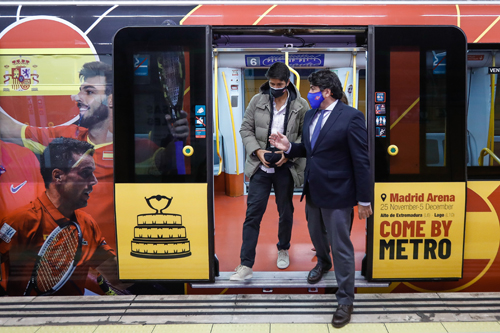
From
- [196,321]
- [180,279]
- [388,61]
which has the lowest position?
[196,321]

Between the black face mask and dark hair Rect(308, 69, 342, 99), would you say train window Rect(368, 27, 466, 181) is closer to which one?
dark hair Rect(308, 69, 342, 99)

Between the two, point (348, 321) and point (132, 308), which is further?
point (132, 308)

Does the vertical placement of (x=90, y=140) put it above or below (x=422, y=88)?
below

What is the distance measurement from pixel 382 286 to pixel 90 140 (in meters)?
2.56

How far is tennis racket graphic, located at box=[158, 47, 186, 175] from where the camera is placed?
2.84 meters

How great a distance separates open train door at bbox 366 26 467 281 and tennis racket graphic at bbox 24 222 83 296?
2299 mm

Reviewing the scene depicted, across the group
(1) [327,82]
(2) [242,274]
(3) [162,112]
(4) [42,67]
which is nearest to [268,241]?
(2) [242,274]

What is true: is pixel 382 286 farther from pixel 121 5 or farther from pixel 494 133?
pixel 121 5

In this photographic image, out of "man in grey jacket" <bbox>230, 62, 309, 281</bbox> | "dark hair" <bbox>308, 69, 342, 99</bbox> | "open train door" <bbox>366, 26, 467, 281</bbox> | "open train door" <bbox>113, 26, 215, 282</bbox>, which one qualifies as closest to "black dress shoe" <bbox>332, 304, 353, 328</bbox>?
"open train door" <bbox>366, 26, 467, 281</bbox>

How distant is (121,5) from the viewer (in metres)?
2.86

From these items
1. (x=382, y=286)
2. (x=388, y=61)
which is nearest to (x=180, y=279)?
(x=382, y=286)

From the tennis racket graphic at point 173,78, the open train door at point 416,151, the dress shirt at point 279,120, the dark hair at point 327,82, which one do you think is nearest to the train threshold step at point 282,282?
the open train door at point 416,151

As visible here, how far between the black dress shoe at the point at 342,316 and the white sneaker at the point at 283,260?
2.61 feet

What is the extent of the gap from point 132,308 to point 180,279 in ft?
1.34
